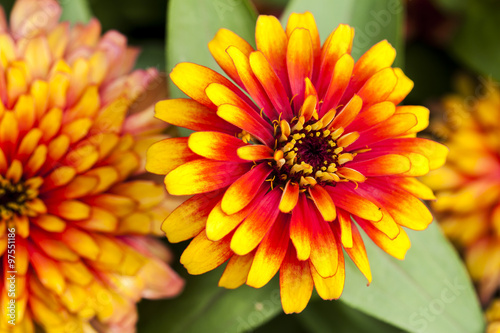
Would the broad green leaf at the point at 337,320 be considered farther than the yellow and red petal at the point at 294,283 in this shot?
Yes

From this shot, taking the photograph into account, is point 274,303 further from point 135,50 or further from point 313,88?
point 135,50

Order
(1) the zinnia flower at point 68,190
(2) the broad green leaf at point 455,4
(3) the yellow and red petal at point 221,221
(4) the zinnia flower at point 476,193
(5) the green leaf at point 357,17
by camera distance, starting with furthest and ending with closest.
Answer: (2) the broad green leaf at point 455,4 → (4) the zinnia flower at point 476,193 → (5) the green leaf at point 357,17 → (1) the zinnia flower at point 68,190 → (3) the yellow and red petal at point 221,221

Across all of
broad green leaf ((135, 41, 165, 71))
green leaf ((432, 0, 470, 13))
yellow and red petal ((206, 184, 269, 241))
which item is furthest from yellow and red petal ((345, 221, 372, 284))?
green leaf ((432, 0, 470, 13))

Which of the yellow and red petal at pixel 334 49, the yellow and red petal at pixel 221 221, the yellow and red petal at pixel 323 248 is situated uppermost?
the yellow and red petal at pixel 334 49

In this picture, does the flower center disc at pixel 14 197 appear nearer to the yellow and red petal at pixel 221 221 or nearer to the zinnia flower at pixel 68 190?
the zinnia flower at pixel 68 190

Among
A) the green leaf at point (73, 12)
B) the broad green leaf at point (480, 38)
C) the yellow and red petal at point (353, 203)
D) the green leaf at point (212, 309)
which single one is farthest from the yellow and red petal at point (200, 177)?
the broad green leaf at point (480, 38)

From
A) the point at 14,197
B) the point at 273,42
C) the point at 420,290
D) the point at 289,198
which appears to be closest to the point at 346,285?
the point at 420,290
